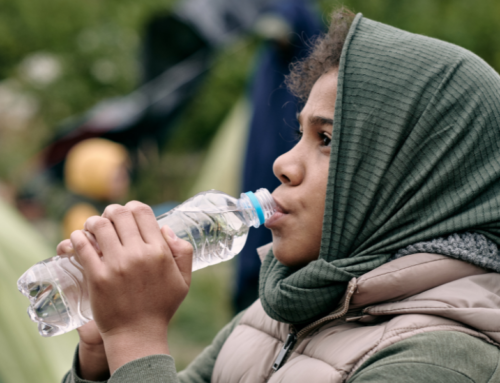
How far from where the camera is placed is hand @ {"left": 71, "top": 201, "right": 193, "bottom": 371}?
4.07ft

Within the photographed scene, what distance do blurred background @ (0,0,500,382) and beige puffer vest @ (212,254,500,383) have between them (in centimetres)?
90

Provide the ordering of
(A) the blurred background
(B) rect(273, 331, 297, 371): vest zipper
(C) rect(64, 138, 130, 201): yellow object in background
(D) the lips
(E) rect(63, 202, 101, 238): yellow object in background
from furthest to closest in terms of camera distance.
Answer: (C) rect(64, 138, 130, 201): yellow object in background, (E) rect(63, 202, 101, 238): yellow object in background, (A) the blurred background, (D) the lips, (B) rect(273, 331, 297, 371): vest zipper

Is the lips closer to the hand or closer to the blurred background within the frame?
the hand

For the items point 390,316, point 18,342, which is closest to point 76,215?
point 18,342

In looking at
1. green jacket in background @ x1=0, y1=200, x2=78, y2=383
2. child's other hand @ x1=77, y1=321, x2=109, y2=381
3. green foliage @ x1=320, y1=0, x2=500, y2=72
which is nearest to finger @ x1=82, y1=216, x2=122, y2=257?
child's other hand @ x1=77, y1=321, x2=109, y2=381

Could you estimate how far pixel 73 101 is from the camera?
11008 millimetres

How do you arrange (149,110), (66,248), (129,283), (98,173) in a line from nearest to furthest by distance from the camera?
(129,283) → (66,248) → (98,173) → (149,110)

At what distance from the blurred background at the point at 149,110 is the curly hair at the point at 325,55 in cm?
12

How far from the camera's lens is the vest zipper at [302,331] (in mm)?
1334

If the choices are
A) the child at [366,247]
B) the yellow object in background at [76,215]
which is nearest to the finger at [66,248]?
the child at [366,247]

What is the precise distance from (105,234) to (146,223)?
105 mm

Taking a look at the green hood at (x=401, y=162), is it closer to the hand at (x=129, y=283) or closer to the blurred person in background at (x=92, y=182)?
the hand at (x=129, y=283)

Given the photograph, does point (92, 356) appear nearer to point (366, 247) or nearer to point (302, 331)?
point (302, 331)

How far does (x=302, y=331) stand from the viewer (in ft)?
4.82
